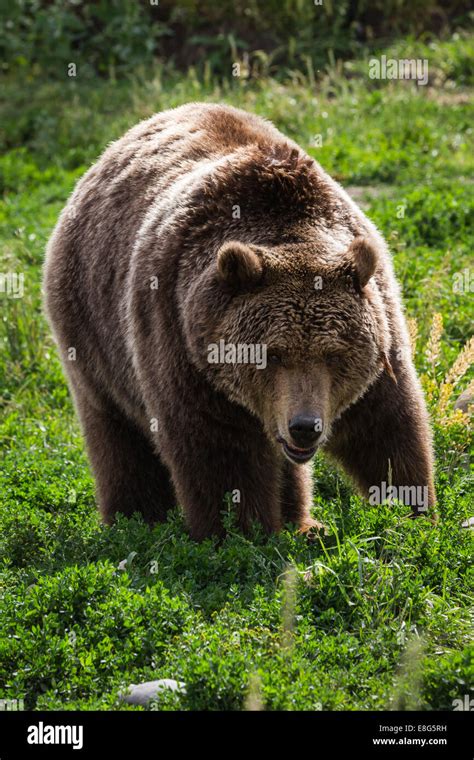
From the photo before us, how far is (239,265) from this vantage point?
5148 mm

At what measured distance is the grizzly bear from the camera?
5156mm

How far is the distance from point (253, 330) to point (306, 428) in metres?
0.56

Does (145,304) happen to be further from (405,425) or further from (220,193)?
(405,425)

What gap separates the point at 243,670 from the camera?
14.4ft

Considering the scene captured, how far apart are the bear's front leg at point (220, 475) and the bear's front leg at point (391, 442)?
43cm

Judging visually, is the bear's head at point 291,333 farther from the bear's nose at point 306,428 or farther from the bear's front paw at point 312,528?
the bear's front paw at point 312,528

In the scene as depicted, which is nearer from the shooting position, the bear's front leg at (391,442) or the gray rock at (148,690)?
the gray rock at (148,690)

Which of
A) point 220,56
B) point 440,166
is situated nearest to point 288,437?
point 440,166

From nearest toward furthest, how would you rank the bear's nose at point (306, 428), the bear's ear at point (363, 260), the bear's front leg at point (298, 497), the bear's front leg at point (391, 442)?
the bear's nose at point (306, 428) → the bear's ear at point (363, 260) → the bear's front leg at point (391, 442) → the bear's front leg at point (298, 497)

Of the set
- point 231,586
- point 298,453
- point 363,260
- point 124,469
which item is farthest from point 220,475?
point 124,469

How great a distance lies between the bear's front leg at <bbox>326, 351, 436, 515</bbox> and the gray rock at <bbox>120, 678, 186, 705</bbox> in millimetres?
1723

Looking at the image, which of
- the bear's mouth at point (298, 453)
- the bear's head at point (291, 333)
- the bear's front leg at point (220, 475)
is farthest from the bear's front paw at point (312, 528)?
the bear's head at point (291, 333)

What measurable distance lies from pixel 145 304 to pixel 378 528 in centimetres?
167

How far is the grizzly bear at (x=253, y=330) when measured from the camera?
203 inches
